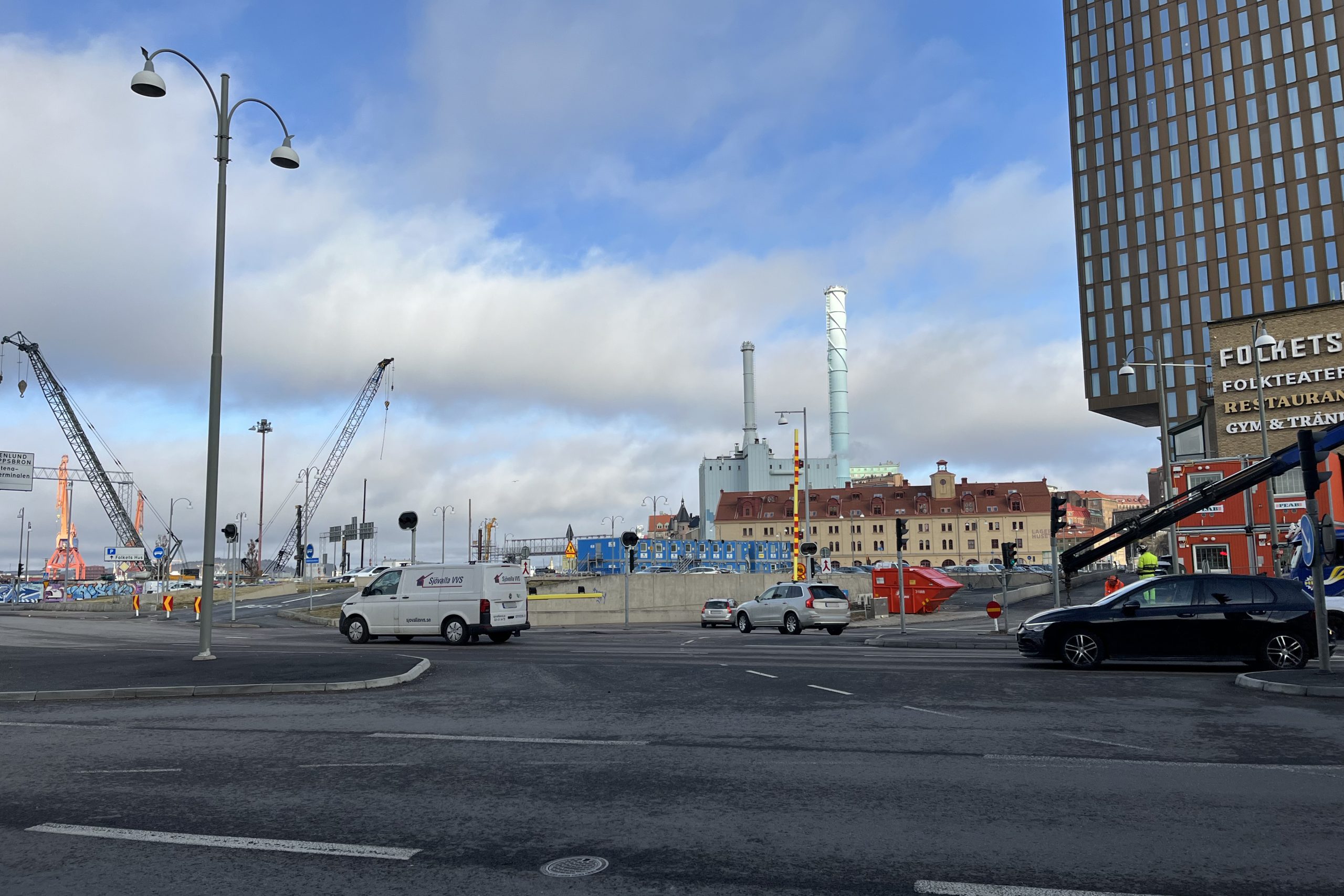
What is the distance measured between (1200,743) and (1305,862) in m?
3.92

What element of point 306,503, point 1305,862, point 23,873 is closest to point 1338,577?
point 1305,862

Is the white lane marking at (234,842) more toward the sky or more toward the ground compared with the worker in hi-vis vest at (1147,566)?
more toward the ground

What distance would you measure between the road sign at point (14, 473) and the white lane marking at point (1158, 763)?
56854 mm

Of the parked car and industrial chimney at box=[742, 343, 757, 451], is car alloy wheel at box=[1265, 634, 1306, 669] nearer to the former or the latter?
the parked car

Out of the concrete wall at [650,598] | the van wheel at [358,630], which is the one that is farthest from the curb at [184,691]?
the concrete wall at [650,598]

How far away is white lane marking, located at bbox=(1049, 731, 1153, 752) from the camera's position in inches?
335

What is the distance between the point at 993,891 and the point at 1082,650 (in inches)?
487

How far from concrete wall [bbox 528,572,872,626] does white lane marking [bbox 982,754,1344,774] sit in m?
37.8

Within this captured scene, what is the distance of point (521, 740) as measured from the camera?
9055 millimetres

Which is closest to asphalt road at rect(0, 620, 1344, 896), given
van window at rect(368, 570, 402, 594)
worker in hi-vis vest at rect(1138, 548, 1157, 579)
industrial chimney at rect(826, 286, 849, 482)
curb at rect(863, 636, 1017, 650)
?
curb at rect(863, 636, 1017, 650)

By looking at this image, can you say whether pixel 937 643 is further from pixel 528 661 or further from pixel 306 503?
pixel 306 503

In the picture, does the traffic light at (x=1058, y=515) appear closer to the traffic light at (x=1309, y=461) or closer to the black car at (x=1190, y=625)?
the black car at (x=1190, y=625)

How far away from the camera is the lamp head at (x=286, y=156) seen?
18.9m

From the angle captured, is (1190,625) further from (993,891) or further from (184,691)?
(184,691)
